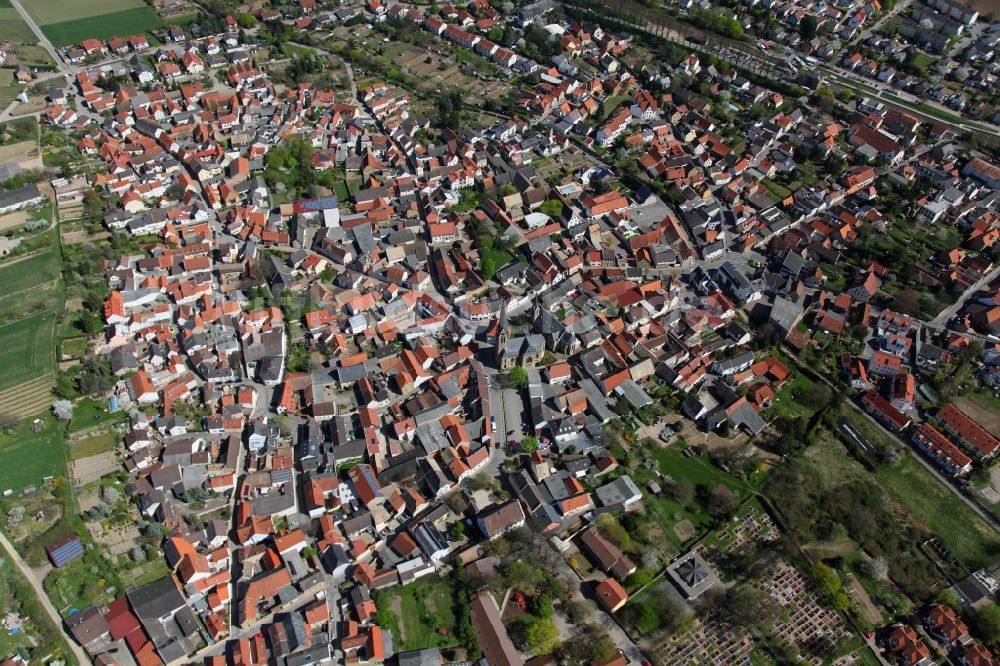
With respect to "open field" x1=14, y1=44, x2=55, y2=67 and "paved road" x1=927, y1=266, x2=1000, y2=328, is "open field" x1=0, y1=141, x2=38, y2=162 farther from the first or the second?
"paved road" x1=927, y1=266, x2=1000, y2=328

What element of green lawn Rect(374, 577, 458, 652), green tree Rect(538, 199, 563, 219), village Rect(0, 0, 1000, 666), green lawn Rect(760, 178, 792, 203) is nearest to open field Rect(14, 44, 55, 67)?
village Rect(0, 0, 1000, 666)

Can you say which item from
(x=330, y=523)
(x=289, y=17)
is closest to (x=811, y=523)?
(x=330, y=523)

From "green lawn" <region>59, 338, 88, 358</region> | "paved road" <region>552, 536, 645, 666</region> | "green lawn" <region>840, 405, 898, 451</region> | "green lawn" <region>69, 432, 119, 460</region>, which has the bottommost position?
"paved road" <region>552, 536, 645, 666</region>

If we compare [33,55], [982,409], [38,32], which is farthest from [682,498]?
[38,32]

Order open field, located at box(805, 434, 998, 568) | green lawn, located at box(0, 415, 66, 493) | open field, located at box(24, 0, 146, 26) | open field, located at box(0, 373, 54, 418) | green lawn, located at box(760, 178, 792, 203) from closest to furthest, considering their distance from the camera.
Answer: open field, located at box(805, 434, 998, 568)
green lawn, located at box(0, 415, 66, 493)
open field, located at box(0, 373, 54, 418)
green lawn, located at box(760, 178, 792, 203)
open field, located at box(24, 0, 146, 26)

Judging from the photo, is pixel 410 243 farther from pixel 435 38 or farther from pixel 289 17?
pixel 289 17

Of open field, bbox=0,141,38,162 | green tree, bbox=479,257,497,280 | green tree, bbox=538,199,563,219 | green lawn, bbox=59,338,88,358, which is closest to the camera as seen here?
green lawn, bbox=59,338,88,358
